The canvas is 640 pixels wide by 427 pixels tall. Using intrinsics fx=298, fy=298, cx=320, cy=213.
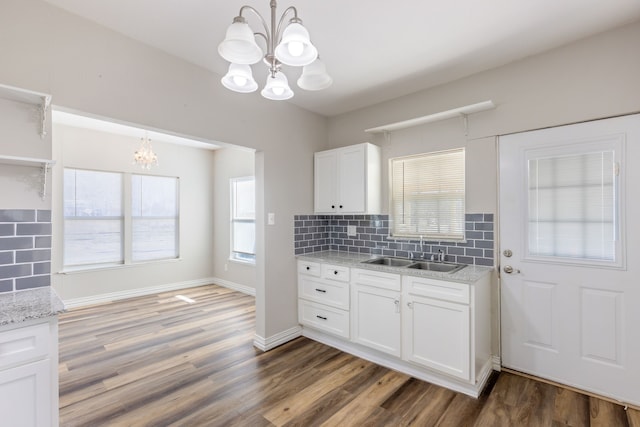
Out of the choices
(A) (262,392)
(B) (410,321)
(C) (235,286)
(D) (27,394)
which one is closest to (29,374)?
(D) (27,394)

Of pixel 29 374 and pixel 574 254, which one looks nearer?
pixel 29 374

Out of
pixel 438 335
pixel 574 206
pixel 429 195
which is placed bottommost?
pixel 438 335

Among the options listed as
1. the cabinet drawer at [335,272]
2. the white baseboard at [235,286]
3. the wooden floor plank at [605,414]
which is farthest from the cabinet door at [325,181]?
the wooden floor plank at [605,414]

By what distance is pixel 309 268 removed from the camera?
132 inches

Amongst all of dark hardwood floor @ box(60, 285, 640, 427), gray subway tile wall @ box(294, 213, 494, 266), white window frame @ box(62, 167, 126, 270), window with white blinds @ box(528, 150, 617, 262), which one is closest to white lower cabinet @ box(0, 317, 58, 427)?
Result: dark hardwood floor @ box(60, 285, 640, 427)

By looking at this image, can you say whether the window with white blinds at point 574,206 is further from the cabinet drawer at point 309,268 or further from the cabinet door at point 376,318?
the cabinet drawer at point 309,268

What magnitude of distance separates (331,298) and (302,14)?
98.6 inches

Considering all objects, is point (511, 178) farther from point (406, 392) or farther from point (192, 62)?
point (192, 62)

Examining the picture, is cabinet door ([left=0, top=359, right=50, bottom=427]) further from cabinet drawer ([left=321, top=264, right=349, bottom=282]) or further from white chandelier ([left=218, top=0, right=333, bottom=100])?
cabinet drawer ([left=321, top=264, right=349, bottom=282])

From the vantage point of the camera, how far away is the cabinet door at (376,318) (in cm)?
265

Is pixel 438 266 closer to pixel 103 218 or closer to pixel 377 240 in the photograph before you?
Answer: pixel 377 240

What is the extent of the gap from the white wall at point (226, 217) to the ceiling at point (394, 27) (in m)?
2.79

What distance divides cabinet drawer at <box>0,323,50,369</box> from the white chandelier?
5.12 feet

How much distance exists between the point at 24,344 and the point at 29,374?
0.48ft
